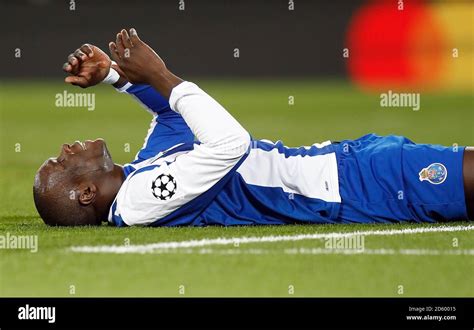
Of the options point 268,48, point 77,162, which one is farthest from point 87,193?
point 268,48

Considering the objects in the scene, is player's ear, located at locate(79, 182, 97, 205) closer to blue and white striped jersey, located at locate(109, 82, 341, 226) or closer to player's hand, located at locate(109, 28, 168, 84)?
blue and white striped jersey, located at locate(109, 82, 341, 226)

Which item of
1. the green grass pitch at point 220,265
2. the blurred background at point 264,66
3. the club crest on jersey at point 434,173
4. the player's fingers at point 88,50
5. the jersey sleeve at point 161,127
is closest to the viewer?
the green grass pitch at point 220,265

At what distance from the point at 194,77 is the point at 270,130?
986cm

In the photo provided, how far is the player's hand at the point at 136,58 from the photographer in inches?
267

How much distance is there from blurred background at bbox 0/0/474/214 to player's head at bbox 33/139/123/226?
13.3 meters

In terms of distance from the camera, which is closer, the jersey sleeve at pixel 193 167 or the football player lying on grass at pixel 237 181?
the jersey sleeve at pixel 193 167

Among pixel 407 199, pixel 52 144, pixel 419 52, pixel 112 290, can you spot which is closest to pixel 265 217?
pixel 407 199

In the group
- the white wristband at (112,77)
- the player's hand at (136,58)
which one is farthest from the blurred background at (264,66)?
the player's hand at (136,58)

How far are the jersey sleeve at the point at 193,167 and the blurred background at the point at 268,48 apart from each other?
1344 cm

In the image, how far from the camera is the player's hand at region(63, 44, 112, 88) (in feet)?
22.9

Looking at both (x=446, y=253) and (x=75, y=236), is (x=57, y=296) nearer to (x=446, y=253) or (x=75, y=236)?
(x=75, y=236)

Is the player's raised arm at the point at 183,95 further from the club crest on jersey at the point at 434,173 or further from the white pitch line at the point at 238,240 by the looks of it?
the club crest on jersey at the point at 434,173

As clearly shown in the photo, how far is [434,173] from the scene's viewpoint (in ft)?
22.6

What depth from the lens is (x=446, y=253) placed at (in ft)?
20.0
